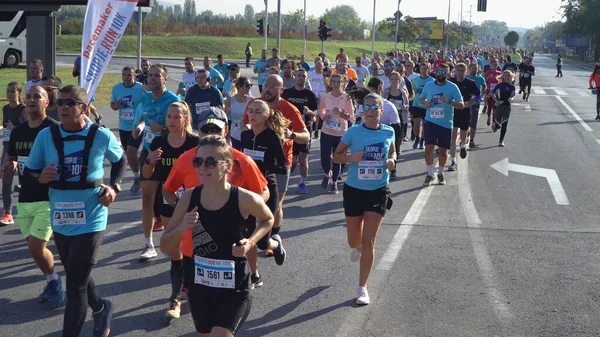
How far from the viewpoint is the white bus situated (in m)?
37.6

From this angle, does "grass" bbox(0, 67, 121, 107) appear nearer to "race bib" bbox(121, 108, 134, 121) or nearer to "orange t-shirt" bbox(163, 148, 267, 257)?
Answer: "race bib" bbox(121, 108, 134, 121)

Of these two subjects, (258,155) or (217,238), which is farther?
(258,155)

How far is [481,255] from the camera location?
27.5ft

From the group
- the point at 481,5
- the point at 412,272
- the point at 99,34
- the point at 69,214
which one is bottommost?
the point at 412,272

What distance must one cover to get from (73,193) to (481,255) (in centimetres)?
484

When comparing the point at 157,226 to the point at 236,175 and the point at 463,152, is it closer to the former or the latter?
the point at 236,175

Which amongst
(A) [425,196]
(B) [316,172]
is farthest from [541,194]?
(B) [316,172]

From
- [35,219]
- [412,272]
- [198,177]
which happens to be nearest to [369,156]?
[412,272]

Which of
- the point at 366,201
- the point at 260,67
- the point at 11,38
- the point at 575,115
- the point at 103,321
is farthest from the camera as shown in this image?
the point at 11,38

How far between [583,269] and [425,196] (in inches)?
160

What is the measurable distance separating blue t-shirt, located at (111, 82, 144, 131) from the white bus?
28921 mm

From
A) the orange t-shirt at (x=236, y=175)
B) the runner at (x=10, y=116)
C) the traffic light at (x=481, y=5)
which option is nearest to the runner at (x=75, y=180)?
the orange t-shirt at (x=236, y=175)

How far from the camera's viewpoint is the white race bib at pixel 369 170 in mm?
6750

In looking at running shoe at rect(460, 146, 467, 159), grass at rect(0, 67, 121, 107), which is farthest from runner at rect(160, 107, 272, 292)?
grass at rect(0, 67, 121, 107)
